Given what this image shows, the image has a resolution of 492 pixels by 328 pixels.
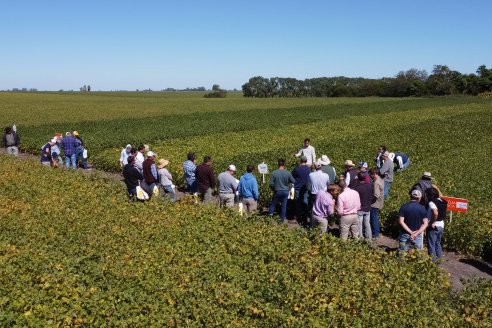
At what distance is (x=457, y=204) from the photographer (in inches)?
445

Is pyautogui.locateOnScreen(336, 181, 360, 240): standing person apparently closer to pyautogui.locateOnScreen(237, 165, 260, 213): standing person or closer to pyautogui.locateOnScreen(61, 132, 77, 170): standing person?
pyautogui.locateOnScreen(237, 165, 260, 213): standing person

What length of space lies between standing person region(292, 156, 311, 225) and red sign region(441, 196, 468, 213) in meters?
3.87

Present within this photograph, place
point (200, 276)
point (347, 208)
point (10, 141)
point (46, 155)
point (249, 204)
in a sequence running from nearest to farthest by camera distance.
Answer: point (200, 276)
point (347, 208)
point (249, 204)
point (46, 155)
point (10, 141)

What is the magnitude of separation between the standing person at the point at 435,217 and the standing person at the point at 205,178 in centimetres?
625

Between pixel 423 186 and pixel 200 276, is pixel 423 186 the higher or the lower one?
the higher one

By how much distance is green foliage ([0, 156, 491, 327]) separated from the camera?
5.76m

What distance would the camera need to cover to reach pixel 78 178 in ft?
47.0

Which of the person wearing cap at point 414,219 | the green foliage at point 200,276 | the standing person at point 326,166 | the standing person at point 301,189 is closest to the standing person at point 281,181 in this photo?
the standing person at point 301,189

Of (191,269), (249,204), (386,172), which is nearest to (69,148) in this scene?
Result: (249,204)

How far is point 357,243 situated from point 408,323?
10.2ft

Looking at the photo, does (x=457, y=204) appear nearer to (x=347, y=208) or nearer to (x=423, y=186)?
(x=423, y=186)

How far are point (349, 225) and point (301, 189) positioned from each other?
282 cm

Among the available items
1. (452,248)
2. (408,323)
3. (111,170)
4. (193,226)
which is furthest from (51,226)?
(111,170)

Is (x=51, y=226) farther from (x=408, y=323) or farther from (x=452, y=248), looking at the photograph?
(x=452, y=248)
